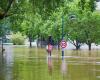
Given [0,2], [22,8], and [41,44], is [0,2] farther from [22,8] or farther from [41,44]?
Result: [41,44]

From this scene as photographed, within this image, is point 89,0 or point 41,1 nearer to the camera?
point 89,0

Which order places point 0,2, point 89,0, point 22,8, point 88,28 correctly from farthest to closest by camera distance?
point 88,28, point 22,8, point 0,2, point 89,0

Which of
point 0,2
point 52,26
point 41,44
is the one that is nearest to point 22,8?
point 0,2

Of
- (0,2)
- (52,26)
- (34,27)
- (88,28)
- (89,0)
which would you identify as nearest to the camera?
(89,0)

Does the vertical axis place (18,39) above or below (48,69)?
below

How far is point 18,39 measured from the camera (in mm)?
128125

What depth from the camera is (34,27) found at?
9812 cm

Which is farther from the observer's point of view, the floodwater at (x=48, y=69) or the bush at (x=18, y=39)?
the bush at (x=18, y=39)

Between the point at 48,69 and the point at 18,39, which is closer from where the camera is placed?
the point at 48,69

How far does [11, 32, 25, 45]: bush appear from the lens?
124 meters

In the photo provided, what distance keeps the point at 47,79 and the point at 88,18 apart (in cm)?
4957

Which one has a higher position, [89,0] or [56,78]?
[89,0]

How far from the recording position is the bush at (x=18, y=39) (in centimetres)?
12399

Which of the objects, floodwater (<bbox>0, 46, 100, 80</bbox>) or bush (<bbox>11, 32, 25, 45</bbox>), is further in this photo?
bush (<bbox>11, 32, 25, 45</bbox>)
